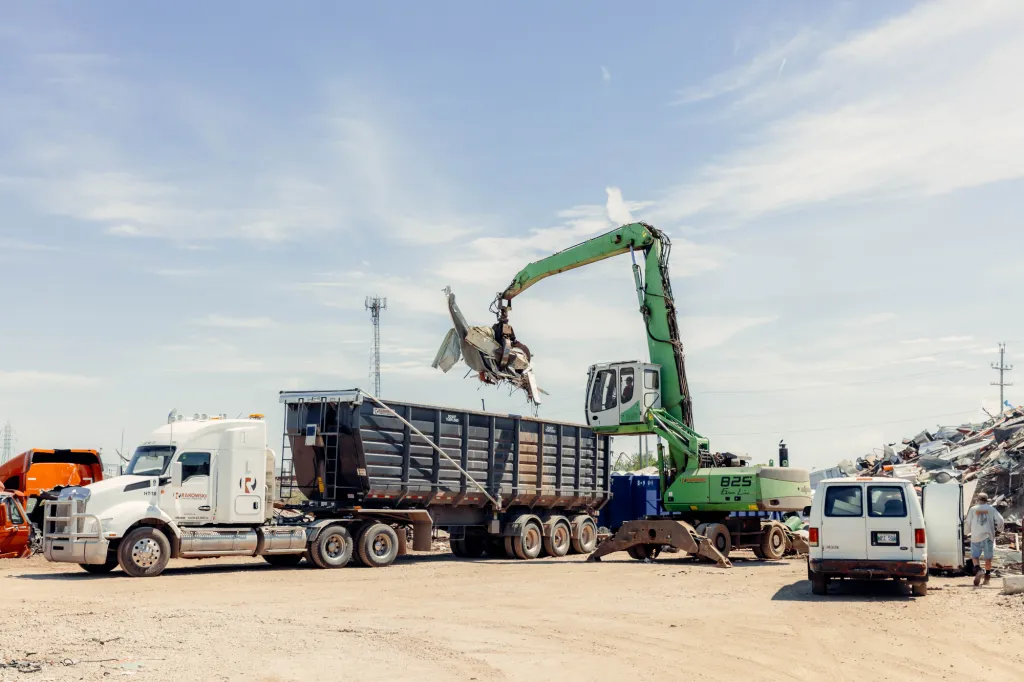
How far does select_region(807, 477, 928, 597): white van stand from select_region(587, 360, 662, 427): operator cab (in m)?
8.94

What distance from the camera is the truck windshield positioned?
1952 centimetres

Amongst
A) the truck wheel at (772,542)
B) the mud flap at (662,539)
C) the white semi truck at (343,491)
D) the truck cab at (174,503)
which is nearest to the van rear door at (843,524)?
the mud flap at (662,539)


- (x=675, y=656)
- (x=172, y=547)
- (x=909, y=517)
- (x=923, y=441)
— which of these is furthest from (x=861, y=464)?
(x=675, y=656)

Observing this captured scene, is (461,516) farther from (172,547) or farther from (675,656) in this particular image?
(675,656)

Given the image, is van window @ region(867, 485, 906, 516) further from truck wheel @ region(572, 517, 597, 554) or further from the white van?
truck wheel @ region(572, 517, 597, 554)

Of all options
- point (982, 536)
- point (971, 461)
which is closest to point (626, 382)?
point (982, 536)

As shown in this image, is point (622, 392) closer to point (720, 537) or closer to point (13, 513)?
point (720, 537)

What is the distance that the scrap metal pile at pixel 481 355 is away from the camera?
25.1 metres

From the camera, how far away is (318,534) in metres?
21.2

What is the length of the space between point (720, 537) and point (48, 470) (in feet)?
57.1

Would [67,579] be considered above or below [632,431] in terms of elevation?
below

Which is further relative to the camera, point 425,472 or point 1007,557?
point 425,472

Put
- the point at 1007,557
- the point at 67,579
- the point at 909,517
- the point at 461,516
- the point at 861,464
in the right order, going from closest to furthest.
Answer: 1. the point at 909,517
2. the point at 67,579
3. the point at 1007,557
4. the point at 461,516
5. the point at 861,464

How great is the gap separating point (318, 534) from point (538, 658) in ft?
38.0
